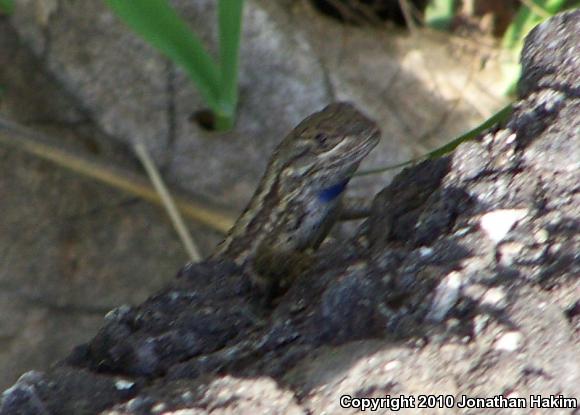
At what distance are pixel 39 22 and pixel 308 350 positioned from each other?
2.12 metres

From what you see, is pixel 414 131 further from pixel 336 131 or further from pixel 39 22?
pixel 39 22

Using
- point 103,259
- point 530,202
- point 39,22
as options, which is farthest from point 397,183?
point 39,22

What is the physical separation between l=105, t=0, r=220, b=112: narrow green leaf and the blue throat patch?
369mm

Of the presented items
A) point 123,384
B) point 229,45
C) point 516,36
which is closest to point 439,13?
point 516,36

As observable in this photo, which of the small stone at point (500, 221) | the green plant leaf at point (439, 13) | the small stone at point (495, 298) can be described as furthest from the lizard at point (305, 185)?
the green plant leaf at point (439, 13)

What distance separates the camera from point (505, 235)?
1.68 metres

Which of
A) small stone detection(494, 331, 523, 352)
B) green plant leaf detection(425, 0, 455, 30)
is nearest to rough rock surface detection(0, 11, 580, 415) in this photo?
small stone detection(494, 331, 523, 352)

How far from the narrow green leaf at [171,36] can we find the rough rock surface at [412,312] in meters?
0.78

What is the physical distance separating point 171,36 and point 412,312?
1204 millimetres

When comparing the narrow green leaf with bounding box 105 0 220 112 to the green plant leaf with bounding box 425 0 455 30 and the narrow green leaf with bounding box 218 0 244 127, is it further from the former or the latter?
the green plant leaf with bounding box 425 0 455 30

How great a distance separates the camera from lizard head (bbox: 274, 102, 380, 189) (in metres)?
2.63

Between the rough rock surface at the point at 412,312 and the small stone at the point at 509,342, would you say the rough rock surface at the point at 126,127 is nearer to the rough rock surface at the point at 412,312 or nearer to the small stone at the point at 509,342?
the rough rock surface at the point at 412,312

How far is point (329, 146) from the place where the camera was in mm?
2641

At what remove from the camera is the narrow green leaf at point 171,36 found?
2.40 m
